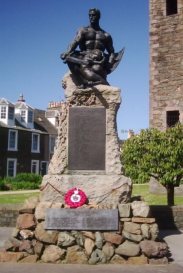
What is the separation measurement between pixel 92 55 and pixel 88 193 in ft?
11.6

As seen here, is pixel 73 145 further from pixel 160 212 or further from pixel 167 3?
pixel 167 3

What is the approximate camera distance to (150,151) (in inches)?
651

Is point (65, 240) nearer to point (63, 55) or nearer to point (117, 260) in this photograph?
point (117, 260)

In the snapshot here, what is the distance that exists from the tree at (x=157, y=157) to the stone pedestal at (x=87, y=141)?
7399mm

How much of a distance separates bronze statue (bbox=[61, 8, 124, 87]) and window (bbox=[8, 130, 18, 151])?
32.8 meters

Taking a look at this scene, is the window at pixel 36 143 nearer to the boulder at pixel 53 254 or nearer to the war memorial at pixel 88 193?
the war memorial at pixel 88 193

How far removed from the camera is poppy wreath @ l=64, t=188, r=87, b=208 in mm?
8227

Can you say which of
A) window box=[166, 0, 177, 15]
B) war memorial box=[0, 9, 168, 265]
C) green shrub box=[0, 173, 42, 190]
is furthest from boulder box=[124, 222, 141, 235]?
green shrub box=[0, 173, 42, 190]

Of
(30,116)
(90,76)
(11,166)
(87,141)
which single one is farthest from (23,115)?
(87,141)

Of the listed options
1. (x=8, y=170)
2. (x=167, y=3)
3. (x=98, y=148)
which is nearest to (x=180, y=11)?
(x=167, y=3)

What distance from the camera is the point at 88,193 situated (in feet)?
28.7

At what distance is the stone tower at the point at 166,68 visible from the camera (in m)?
24.0

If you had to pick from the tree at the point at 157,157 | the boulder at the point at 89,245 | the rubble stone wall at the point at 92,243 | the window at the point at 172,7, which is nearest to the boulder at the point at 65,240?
the rubble stone wall at the point at 92,243

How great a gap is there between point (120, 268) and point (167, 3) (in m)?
22.5
